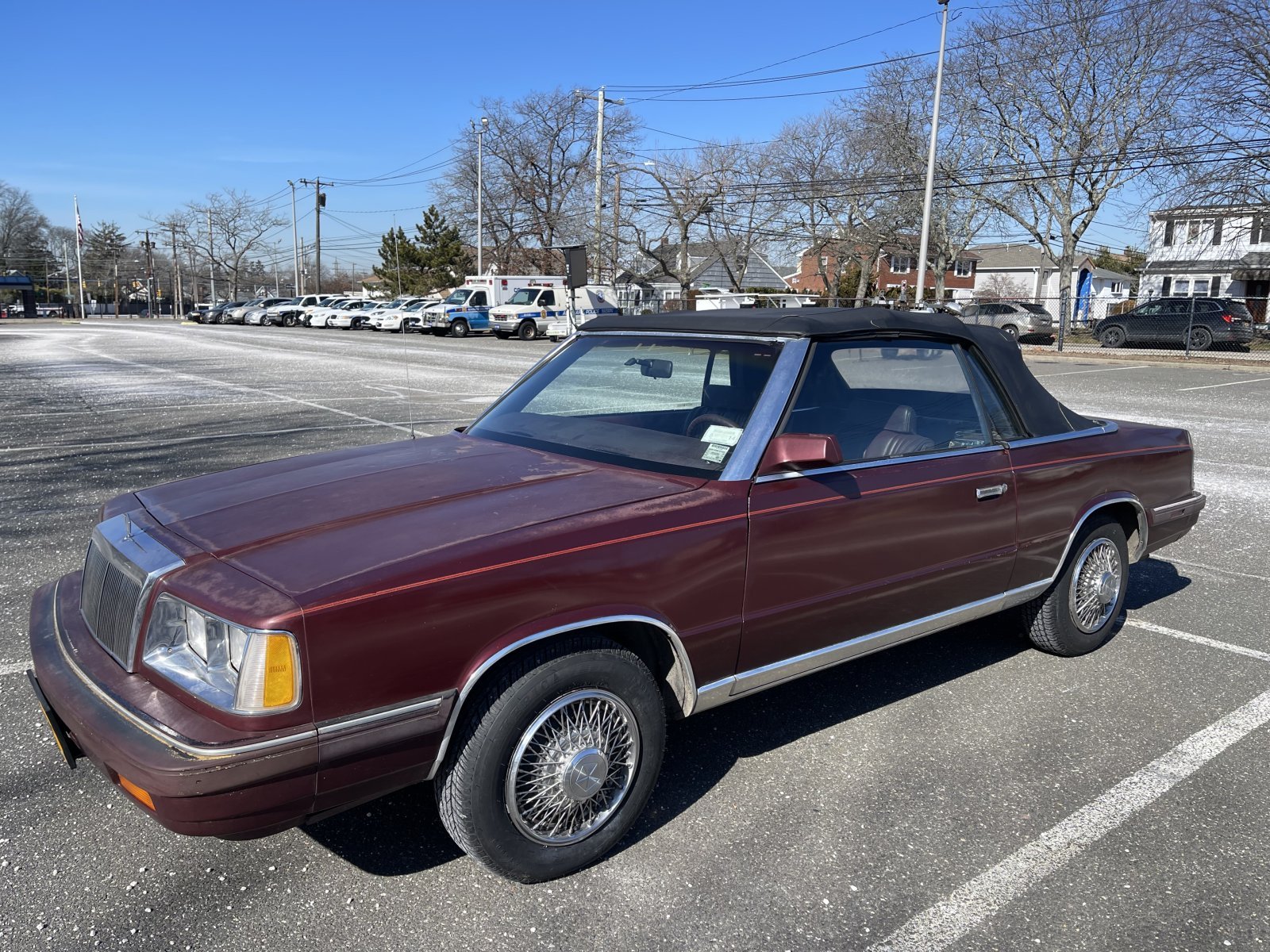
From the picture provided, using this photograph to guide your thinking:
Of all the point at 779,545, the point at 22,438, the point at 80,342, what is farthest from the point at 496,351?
the point at 779,545

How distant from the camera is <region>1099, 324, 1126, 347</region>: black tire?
3030 cm

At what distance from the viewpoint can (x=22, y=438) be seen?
10.2 meters

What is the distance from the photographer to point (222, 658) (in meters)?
2.30

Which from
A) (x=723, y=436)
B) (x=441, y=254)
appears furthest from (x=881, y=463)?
(x=441, y=254)

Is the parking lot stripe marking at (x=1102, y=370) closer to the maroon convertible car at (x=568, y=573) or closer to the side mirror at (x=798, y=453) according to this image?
the maroon convertible car at (x=568, y=573)

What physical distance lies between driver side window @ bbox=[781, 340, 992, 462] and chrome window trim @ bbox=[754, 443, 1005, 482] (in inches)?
1.0

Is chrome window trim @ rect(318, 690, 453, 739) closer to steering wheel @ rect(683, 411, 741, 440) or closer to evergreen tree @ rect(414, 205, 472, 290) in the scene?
steering wheel @ rect(683, 411, 741, 440)

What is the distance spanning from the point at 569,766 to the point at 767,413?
4.44ft

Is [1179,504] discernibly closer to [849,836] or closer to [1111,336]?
[849,836]

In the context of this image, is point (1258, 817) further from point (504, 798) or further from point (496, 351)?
point (496, 351)

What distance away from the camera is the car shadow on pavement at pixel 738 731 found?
294cm

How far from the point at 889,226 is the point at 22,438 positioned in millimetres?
49668

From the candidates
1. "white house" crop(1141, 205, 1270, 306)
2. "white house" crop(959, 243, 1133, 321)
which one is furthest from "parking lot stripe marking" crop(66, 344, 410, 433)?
"white house" crop(959, 243, 1133, 321)

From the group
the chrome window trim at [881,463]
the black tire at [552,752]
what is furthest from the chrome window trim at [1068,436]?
the black tire at [552,752]
